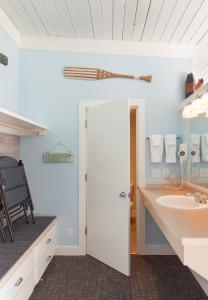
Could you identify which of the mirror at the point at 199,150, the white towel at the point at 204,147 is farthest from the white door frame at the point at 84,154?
the white towel at the point at 204,147

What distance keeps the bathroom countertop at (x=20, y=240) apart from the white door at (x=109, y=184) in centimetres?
59

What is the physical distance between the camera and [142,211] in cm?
275

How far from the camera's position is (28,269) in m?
1.77

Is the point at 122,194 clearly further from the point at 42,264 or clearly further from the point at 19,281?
the point at 19,281

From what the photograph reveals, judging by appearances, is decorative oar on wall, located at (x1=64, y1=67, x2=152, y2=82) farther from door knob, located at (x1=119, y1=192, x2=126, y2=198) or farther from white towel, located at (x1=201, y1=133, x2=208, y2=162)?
door knob, located at (x1=119, y1=192, x2=126, y2=198)

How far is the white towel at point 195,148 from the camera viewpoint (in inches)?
98.4

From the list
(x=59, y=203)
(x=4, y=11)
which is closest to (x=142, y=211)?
(x=59, y=203)

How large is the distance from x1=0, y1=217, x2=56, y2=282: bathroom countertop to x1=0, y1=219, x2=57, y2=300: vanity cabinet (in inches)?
1.1

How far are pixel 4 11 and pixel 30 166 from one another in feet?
5.79

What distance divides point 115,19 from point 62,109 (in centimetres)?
121

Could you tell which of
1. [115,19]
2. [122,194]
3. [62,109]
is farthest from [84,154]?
[115,19]

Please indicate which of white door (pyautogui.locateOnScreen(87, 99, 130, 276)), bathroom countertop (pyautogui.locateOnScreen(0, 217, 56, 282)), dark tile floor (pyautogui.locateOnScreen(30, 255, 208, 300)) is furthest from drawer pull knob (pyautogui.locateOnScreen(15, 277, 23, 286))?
white door (pyautogui.locateOnScreen(87, 99, 130, 276))

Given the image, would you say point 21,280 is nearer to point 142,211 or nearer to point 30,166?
point 30,166

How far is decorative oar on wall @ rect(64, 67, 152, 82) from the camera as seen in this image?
2732mm
